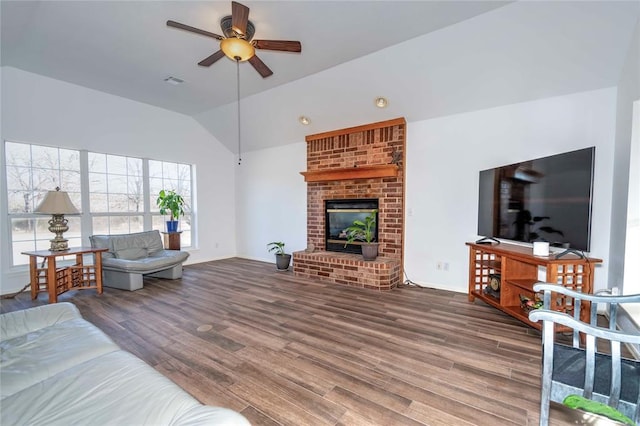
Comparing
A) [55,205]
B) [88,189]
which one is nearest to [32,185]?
[88,189]

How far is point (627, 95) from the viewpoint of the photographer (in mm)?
2486

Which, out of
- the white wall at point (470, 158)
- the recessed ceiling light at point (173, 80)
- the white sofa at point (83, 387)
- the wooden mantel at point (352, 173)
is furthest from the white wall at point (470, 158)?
the white sofa at point (83, 387)

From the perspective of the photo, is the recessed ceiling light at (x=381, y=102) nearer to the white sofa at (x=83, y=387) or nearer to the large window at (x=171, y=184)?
the white sofa at (x=83, y=387)

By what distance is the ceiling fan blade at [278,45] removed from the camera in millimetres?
2377

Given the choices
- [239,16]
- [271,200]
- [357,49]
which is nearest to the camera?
[239,16]

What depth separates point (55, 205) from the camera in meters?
3.44

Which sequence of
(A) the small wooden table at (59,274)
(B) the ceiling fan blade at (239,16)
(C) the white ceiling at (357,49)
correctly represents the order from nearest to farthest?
(B) the ceiling fan blade at (239,16) → (C) the white ceiling at (357,49) → (A) the small wooden table at (59,274)

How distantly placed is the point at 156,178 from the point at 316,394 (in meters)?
5.10

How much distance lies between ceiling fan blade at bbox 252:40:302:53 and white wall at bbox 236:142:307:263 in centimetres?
278

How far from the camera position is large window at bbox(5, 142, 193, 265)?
3775 mm

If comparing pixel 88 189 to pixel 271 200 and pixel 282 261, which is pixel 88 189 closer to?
pixel 271 200

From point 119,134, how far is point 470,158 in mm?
5607

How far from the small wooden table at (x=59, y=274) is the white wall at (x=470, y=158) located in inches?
177

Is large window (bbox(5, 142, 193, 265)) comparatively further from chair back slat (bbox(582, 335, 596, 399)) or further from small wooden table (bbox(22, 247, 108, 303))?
chair back slat (bbox(582, 335, 596, 399))
